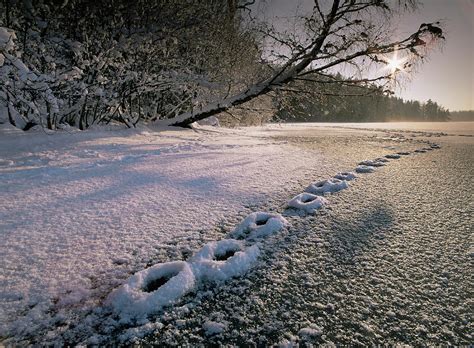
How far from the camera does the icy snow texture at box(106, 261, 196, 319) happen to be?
3.14 feet

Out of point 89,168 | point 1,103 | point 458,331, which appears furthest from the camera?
point 1,103

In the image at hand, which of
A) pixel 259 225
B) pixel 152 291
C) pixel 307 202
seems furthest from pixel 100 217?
pixel 307 202

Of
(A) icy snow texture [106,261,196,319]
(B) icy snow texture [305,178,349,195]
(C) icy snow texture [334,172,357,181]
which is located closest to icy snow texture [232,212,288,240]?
(A) icy snow texture [106,261,196,319]

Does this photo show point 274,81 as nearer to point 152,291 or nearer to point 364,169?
point 364,169

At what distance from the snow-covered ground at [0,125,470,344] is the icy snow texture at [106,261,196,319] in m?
0.03

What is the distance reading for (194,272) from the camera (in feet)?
3.85

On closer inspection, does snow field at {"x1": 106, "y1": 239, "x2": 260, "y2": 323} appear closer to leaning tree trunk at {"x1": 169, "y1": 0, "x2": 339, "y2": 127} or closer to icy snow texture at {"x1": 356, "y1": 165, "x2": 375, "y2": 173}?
icy snow texture at {"x1": 356, "y1": 165, "x2": 375, "y2": 173}

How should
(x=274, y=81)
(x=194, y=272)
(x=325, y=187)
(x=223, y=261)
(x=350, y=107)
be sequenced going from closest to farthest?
(x=194, y=272)
(x=223, y=261)
(x=325, y=187)
(x=274, y=81)
(x=350, y=107)

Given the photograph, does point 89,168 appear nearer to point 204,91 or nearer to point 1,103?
point 1,103

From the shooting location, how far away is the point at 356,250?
1466mm

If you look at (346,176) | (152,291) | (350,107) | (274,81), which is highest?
(350,107)

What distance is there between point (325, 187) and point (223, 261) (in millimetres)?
1575

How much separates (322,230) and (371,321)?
0.74m

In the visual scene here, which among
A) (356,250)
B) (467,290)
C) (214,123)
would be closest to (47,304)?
(356,250)
